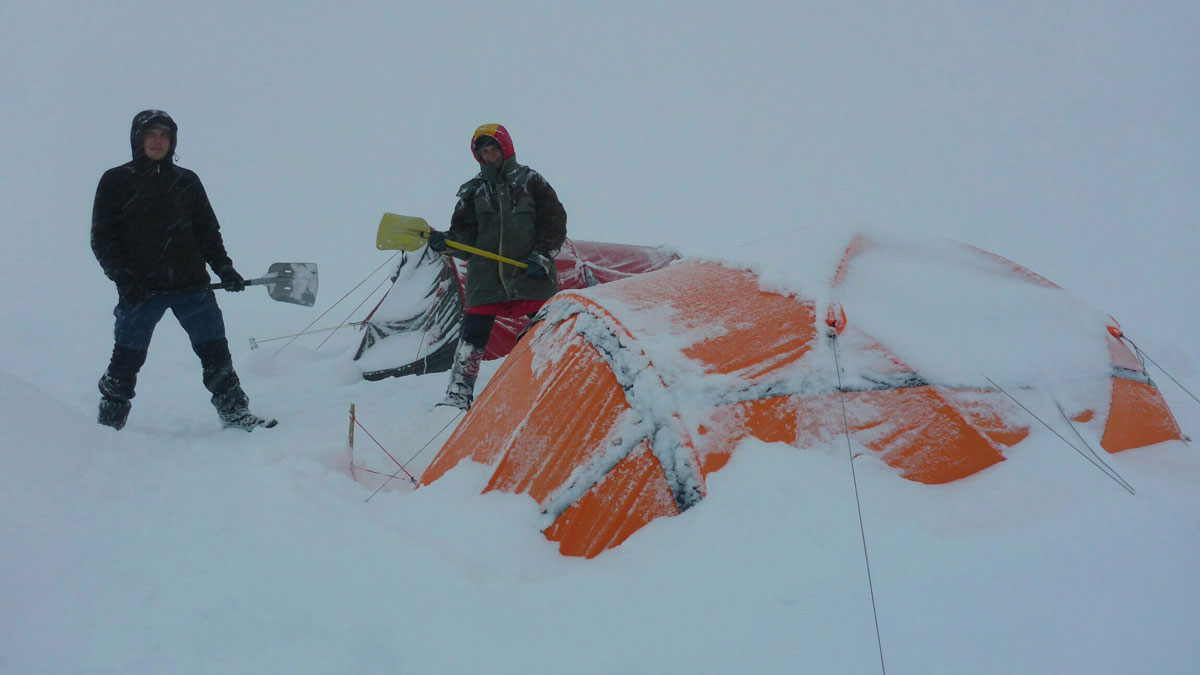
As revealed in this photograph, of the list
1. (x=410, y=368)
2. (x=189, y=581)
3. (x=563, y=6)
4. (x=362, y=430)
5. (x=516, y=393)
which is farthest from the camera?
(x=563, y=6)

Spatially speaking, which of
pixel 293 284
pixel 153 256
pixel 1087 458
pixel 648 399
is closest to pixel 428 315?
pixel 293 284

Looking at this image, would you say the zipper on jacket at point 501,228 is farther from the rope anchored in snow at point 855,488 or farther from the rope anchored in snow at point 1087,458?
the rope anchored in snow at point 1087,458

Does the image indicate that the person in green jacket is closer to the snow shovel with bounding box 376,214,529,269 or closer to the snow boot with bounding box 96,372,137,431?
the snow shovel with bounding box 376,214,529,269

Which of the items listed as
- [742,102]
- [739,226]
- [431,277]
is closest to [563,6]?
[742,102]

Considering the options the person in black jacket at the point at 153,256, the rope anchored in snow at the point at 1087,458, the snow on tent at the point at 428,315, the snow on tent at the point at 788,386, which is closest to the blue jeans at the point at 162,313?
the person in black jacket at the point at 153,256

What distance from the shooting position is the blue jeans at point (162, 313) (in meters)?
3.40

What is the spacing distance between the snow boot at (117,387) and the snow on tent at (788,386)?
1.87 m

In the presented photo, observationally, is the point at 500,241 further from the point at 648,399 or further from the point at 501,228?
the point at 648,399

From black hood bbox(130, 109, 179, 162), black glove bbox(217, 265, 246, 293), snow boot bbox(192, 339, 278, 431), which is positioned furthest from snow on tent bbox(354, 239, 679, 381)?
black hood bbox(130, 109, 179, 162)

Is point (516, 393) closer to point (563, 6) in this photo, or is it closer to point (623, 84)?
point (623, 84)

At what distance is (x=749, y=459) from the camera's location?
206cm

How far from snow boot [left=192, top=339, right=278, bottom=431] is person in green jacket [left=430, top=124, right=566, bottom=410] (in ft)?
3.54

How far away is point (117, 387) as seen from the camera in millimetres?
3395

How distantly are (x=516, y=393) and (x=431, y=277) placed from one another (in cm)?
293
